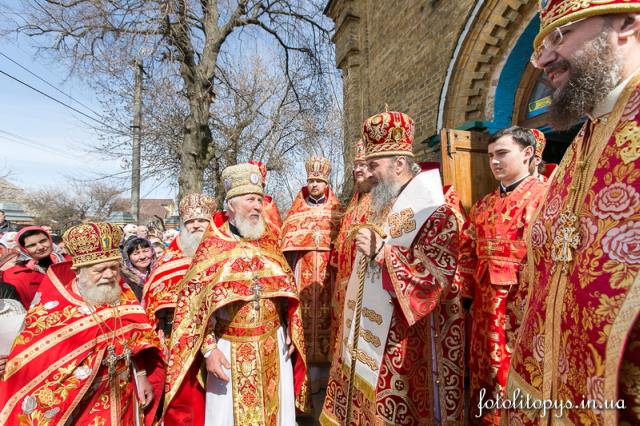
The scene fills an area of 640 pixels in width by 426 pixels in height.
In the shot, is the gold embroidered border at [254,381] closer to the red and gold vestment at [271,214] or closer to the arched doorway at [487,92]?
the red and gold vestment at [271,214]

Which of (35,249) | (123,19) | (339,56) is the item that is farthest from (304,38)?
(35,249)

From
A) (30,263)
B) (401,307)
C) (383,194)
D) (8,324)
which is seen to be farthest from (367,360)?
(30,263)

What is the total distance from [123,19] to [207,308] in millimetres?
7401

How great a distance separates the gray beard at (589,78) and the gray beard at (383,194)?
138 cm

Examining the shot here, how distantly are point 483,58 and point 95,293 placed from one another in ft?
21.3

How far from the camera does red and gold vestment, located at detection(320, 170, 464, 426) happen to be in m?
2.26

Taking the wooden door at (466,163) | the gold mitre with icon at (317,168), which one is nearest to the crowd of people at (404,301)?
the gold mitre with icon at (317,168)

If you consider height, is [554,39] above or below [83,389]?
above

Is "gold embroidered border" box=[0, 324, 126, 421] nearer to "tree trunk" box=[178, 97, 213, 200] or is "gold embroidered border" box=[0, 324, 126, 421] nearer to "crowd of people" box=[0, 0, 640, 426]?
"crowd of people" box=[0, 0, 640, 426]

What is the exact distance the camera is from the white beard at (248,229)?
3064 mm

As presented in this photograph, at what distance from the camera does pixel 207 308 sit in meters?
2.79

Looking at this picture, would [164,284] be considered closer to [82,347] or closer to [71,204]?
[82,347]

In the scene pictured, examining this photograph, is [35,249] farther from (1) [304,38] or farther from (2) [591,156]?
(1) [304,38]

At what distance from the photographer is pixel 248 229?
3078 mm
